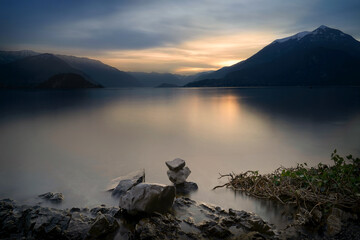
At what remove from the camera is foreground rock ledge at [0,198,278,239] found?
626cm

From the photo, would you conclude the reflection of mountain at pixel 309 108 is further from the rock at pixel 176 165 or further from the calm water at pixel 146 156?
the rock at pixel 176 165

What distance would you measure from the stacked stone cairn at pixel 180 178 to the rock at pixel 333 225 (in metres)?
4.88

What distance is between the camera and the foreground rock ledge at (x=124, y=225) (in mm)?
6258

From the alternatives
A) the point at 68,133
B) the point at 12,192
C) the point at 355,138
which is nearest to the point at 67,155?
the point at 12,192

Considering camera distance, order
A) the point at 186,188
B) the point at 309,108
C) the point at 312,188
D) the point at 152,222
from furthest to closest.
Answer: the point at 309,108 → the point at 186,188 → the point at 312,188 → the point at 152,222

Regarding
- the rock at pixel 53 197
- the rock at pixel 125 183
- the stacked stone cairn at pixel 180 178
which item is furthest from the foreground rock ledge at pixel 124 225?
the stacked stone cairn at pixel 180 178

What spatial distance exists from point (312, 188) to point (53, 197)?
9.34 metres

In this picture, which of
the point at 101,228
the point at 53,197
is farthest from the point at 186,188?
the point at 53,197

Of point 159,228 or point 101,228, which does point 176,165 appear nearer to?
point 159,228

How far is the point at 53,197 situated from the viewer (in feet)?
29.2

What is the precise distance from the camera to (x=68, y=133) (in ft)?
77.8

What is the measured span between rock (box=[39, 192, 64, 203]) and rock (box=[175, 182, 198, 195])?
4.47 m

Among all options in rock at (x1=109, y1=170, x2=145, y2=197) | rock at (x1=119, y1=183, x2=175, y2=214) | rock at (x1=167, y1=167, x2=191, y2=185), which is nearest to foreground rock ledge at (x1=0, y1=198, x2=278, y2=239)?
rock at (x1=119, y1=183, x2=175, y2=214)

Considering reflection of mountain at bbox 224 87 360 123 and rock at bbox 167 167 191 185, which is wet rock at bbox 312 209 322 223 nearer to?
rock at bbox 167 167 191 185
